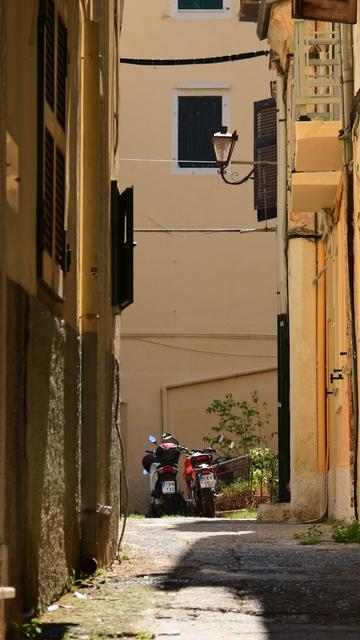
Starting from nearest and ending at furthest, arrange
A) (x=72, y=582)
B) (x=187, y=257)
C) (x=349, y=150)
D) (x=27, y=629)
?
1. (x=27, y=629)
2. (x=72, y=582)
3. (x=349, y=150)
4. (x=187, y=257)

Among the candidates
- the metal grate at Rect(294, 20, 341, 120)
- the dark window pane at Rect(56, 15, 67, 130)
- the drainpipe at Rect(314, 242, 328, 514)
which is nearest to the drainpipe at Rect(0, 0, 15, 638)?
the dark window pane at Rect(56, 15, 67, 130)

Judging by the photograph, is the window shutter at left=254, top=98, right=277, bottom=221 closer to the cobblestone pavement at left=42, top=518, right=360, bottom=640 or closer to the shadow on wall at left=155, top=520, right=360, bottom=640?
the shadow on wall at left=155, top=520, right=360, bottom=640

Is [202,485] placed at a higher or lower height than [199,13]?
lower

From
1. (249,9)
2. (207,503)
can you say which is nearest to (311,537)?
(207,503)

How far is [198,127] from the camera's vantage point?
1154 inches

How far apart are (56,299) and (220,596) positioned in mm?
1725

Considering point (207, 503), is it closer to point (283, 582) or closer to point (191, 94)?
point (191, 94)

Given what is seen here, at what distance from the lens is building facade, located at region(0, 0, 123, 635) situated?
6.11 metres

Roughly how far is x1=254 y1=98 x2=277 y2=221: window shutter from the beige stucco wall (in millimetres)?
4267

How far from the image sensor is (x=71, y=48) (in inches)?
337

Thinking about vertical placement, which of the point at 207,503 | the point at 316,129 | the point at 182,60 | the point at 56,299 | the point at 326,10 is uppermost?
the point at 182,60

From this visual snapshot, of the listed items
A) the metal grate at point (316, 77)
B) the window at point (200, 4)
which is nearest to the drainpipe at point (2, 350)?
the metal grate at point (316, 77)

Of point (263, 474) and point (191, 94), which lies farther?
point (191, 94)

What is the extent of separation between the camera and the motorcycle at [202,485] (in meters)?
21.4
